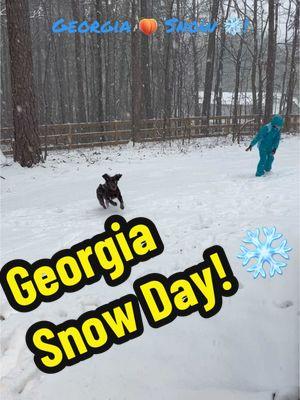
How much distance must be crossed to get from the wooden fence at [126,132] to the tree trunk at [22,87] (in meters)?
4.12

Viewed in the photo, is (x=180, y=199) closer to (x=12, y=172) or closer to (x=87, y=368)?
(x=87, y=368)

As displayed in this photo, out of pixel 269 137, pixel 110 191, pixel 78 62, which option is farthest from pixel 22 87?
pixel 78 62

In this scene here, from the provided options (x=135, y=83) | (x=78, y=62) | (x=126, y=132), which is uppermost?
(x=78, y=62)

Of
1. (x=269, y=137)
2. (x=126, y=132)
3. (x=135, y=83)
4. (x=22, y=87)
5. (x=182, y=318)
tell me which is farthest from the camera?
(x=135, y=83)

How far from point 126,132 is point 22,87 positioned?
7.41 m

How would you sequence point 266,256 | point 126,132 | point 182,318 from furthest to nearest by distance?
point 126,132 → point 266,256 → point 182,318

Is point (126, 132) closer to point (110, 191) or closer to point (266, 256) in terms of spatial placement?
point (110, 191)

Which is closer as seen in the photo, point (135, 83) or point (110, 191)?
point (110, 191)

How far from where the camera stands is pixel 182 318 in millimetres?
3736

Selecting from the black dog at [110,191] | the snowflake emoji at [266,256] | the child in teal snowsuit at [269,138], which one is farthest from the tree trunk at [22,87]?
the snowflake emoji at [266,256]

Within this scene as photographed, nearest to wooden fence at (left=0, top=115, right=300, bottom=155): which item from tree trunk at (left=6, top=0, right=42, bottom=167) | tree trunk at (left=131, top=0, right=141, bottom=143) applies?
tree trunk at (left=131, top=0, right=141, bottom=143)

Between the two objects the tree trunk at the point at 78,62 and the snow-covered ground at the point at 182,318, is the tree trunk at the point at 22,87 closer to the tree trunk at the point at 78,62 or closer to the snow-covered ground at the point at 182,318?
the snow-covered ground at the point at 182,318

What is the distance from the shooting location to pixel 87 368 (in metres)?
3.20

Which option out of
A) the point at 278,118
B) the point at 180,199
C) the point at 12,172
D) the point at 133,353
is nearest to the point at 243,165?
the point at 278,118
